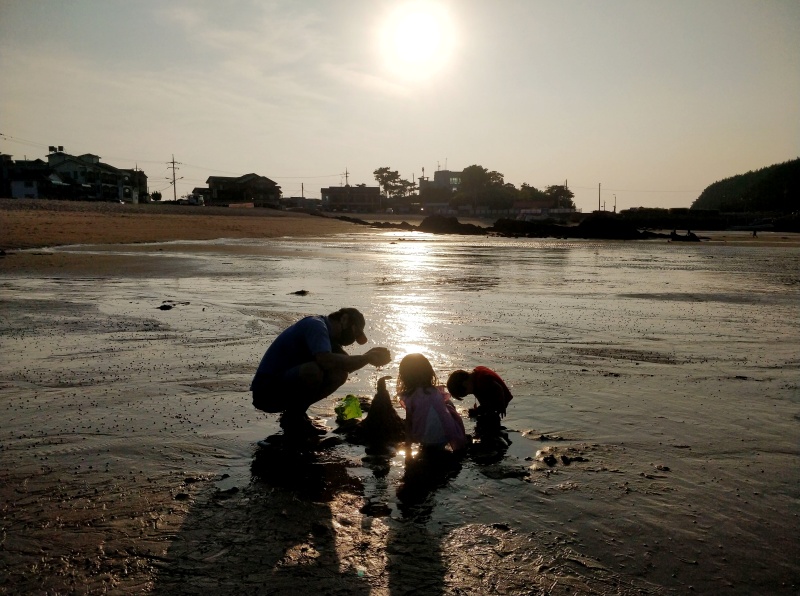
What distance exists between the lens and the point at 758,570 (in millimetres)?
3932

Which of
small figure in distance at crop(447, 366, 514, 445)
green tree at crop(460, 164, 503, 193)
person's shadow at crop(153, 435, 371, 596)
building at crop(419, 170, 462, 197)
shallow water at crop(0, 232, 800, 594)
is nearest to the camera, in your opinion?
person's shadow at crop(153, 435, 371, 596)

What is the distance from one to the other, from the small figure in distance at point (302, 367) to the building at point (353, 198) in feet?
388

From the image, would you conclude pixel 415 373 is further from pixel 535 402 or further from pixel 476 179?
pixel 476 179

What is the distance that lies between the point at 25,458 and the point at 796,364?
970 centimetres

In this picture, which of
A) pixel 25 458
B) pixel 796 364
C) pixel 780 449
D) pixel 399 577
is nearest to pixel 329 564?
pixel 399 577

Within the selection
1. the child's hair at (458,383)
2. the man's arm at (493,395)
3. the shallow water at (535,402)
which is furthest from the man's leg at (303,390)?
the man's arm at (493,395)

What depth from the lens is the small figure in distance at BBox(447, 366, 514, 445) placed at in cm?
657

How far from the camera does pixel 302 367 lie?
6051 millimetres

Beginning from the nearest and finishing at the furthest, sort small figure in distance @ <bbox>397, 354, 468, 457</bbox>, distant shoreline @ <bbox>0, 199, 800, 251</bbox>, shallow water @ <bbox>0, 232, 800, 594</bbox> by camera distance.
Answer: shallow water @ <bbox>0, 232, 800, 594</bbox>
small figure in distance @ <bbox>397, 354, 468, 457</bbox>
distant shoreline @ <bbox>0, 199, 800, 251</bbox>

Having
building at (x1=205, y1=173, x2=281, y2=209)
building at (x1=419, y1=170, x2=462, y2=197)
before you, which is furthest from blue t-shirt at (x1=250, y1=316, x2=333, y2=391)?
building at (x1=419, y1=170, x2=462, y2=197)

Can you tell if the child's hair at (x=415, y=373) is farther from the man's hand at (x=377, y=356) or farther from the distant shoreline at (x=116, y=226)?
the distant shoreline at (x=116, y=226)

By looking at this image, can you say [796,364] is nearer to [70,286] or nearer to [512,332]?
[512,332]

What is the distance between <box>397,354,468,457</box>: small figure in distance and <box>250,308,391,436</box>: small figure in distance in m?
0.30

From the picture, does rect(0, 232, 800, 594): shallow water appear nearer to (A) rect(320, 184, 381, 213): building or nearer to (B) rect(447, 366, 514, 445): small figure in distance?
(B) rect(447, 366, 514, 445): small figure in distance
